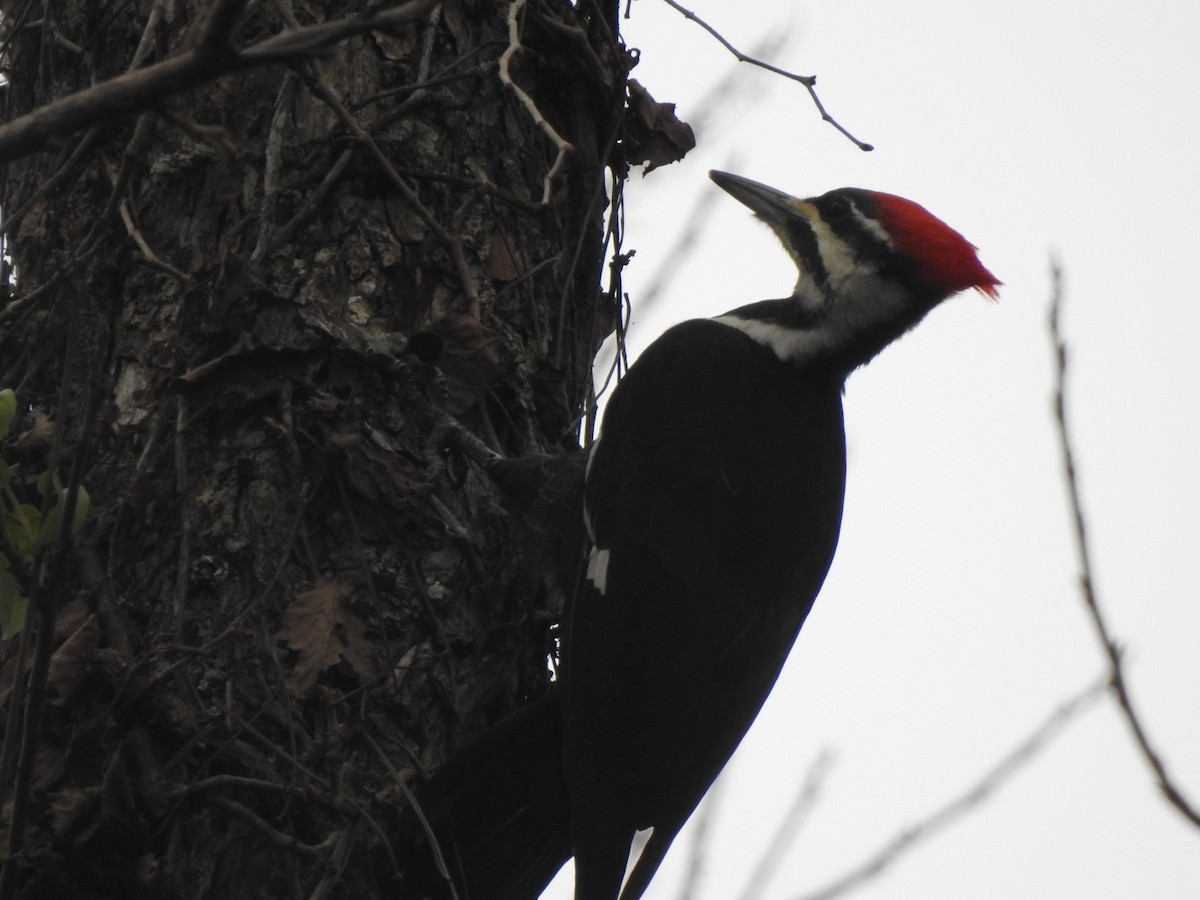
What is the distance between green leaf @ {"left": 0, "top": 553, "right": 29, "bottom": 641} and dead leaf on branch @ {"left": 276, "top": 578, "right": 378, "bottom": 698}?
0.65m

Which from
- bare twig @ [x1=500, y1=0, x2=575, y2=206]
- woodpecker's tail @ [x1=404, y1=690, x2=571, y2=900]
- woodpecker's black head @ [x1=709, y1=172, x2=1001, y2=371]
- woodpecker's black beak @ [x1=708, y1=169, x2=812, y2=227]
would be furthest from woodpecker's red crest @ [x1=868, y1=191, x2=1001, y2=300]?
woodpecker's tail @ [x1=404, y1=690, x2=571, y2=900]

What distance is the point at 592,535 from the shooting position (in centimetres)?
293

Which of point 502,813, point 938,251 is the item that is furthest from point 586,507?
point 938,251

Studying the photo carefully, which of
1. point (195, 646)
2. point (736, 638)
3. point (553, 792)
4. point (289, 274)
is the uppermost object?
point (289, 274)

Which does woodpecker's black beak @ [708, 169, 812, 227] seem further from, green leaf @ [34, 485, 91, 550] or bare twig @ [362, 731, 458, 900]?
green leaf @ [34, 485, 91, 550]

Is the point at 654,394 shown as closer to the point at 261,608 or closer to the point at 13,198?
the point at 261,608

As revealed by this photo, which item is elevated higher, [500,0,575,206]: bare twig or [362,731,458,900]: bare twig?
[500,0,575,206]: bare twig

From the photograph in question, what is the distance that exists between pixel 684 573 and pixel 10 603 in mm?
1452

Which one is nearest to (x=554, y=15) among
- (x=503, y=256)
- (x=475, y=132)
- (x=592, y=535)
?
(x=475, y=132)

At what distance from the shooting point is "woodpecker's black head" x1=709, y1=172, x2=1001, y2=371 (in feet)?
10.7

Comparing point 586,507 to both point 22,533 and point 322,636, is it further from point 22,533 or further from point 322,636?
point 22,533

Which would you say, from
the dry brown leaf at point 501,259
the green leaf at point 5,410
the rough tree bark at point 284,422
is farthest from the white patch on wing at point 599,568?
the green leaf at point 5,410

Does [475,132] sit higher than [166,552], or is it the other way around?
[475,132]

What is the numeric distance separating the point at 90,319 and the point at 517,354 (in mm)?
1392
